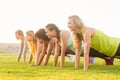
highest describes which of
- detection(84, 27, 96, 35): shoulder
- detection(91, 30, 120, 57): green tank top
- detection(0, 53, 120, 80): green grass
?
detection(84, 27, 96, 35): shoulder

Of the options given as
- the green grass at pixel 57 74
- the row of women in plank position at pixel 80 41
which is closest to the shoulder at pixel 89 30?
the row of women in plank position at pixel 80 41

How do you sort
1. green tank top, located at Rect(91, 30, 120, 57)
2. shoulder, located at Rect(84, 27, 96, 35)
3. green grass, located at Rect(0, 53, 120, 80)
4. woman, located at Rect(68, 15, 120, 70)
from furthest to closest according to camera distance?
green tank top, located at Rect(91, 30, 120, 57) < shoulder, located at Rect(84, 27, 96, 35) < woman, located at Rect(68, 15, 120, 70) < green grass, located at Rect(0, 53, 120, 80)

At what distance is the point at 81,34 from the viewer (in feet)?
36.8

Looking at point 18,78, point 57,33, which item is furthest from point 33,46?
point 18,78

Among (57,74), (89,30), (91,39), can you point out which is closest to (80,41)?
(91,39)

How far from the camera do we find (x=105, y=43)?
11766 mm

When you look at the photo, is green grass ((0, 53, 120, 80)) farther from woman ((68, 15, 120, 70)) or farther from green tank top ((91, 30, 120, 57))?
green tank top ((91, 30, 120, 57))

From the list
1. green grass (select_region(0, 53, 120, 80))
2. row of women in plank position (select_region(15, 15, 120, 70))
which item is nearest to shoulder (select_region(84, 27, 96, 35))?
row of women in plank position (select_region(15, 15, 120, 70))

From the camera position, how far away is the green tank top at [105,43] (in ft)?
38.1

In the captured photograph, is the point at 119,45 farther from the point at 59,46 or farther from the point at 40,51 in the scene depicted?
the point at 40,51

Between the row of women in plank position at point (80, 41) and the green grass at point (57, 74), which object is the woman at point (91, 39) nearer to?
the row of women in plank position at point (80, 41)

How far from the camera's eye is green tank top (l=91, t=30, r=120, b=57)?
11.6 meters

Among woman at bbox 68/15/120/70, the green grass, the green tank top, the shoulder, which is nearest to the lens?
the green grass

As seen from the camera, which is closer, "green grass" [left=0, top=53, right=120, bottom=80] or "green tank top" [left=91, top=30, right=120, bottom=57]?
"green grass" [left=0, top=53, right=120, bottom=80]
